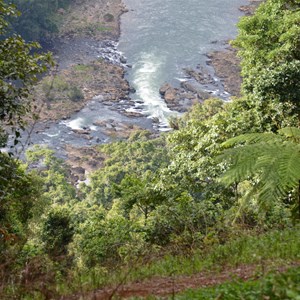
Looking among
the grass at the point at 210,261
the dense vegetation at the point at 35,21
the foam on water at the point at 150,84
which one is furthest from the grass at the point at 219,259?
the dense vegetation at the point at 35,21

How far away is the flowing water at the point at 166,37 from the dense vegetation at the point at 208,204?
30134mm

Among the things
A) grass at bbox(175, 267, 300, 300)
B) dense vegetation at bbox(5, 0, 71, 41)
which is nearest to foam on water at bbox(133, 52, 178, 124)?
dense vegetation at bbox(5, 0, 71, 41)

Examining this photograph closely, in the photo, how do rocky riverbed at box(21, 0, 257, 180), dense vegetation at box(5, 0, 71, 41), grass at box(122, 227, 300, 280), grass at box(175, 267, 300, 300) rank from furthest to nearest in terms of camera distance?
dense vegetation at box(5, 0, 71, 41) < rocky riverbed at box(21, 0, 257, 180) < grass at box(122, 227, 300, 280) < grass at box(175, 267, 300, 300)

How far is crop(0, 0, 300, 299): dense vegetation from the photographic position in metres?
3.96

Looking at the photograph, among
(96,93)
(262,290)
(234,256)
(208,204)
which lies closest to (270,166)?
(262,290)

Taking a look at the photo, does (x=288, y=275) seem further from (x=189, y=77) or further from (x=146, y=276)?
(x=189, y=77)

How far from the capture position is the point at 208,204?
10062 millimetres

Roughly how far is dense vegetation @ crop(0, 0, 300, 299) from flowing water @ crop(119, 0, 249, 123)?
98.9 feet

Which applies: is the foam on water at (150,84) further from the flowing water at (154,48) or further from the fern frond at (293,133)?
the fern frond at (293,133)

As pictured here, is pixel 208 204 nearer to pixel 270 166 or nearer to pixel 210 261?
pixel 210 261

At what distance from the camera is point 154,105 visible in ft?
149

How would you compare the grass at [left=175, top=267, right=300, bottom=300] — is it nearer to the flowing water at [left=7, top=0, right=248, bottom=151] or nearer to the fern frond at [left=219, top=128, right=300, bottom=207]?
the fern frond at [left=219, top=128, right=300, bottom=207]

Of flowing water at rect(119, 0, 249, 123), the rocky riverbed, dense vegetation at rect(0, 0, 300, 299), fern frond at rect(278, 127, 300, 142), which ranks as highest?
fern frond at rect(278, 127, 300, 142)

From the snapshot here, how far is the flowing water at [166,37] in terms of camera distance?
4825 centimetres
